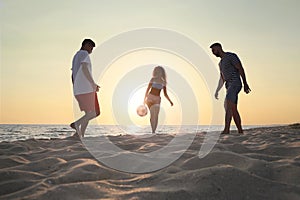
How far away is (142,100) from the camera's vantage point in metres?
8.57

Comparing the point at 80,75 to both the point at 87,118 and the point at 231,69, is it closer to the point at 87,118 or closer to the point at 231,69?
the point at 87,118

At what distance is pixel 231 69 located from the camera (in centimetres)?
643

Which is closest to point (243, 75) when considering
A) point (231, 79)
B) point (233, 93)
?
point (231, 79)

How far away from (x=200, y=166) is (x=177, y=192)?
0.83 m

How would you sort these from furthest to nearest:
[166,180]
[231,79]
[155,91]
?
1. [155,91]
2. [231,79]
3. [166,180]

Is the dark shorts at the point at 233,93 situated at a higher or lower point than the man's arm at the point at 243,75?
lower

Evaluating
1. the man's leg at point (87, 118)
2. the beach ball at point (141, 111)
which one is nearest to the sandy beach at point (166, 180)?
the man's leg at point (87, 118)

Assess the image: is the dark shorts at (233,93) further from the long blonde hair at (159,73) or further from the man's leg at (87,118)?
the man's leg at (87,118)

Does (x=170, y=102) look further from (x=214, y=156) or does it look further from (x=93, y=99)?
(x=214, y=156)

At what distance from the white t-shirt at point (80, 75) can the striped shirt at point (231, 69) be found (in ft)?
8.71

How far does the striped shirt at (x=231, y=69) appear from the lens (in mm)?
6375

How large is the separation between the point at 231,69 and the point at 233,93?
1.60ft

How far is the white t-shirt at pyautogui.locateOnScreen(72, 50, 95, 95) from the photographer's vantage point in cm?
603

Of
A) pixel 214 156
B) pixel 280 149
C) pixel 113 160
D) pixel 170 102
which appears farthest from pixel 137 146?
pixel 170 102
